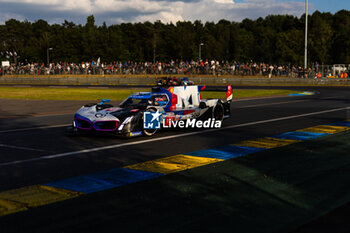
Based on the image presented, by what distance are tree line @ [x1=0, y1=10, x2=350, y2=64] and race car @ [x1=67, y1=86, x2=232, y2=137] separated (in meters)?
65.5

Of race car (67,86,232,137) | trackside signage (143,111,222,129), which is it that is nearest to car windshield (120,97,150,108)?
race car (67,86,232,137)

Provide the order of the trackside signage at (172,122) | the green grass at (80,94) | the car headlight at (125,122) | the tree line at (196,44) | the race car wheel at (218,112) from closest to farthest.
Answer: the car headlight at (125,122), the trackside signage at (172,122), the race car wheel at (218,112), the green grass at (80,94), the tree line at (196,44)

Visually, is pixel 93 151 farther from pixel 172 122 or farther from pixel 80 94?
pixel 80 94

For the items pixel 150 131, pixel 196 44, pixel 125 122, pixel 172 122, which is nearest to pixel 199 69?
pixel 172 122

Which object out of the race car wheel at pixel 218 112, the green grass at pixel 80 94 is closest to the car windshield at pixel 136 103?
the race car wheel at pixel 218 112

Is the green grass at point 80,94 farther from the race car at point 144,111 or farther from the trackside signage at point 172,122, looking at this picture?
the race car at point 144,111

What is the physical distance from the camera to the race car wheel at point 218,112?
14.3 metres

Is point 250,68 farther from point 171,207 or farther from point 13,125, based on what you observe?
point 171,207

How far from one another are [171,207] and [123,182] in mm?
1646

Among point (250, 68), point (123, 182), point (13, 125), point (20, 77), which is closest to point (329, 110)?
point (13, 125)

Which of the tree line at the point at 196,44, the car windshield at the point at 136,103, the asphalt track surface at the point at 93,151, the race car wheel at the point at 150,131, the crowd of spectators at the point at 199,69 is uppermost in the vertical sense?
the tree line at the point at 196,44

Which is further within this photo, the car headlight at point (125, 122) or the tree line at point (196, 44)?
the tree line at point (196, 44)

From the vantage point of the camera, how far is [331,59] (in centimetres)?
8294

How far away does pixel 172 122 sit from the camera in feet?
41.5
